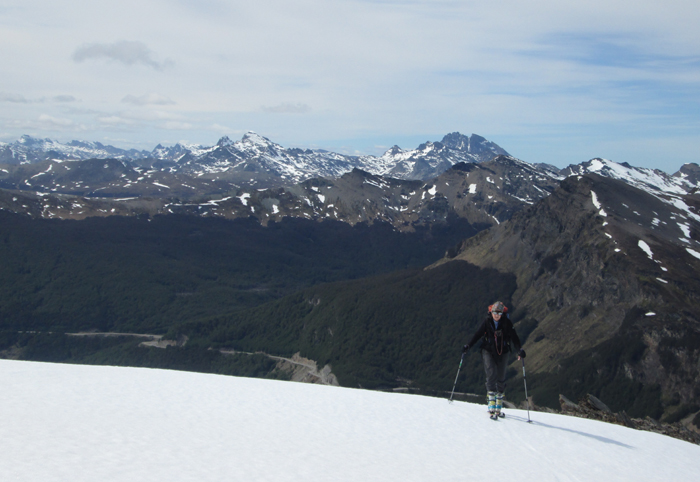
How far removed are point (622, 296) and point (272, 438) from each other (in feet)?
509

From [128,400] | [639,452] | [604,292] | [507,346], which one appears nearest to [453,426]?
[507,346]

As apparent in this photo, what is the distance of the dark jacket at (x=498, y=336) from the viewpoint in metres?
24.5

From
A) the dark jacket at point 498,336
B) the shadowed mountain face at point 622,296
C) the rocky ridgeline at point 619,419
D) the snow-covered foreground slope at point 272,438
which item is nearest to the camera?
the snow-covered foreground slope at point 272,438

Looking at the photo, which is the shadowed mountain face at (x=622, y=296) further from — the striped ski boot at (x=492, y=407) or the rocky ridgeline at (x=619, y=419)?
the striped ski boot at (x=492, y=407)

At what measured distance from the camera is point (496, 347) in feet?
80.6

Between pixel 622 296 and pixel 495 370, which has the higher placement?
pixel 495 370

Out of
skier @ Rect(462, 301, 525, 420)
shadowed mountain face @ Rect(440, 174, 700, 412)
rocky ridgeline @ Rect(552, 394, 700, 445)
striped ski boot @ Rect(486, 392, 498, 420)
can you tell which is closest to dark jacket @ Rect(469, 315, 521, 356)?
skier @ Rect(462, 301, 525, 420)

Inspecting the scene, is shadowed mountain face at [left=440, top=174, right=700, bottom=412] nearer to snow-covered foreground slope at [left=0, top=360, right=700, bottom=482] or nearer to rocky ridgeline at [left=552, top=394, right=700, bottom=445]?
rocky ridgeline at [left=552, top=394, right=700, bottom=445]

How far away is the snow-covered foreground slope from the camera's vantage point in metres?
14.9

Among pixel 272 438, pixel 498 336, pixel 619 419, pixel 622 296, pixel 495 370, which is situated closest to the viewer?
pixel 272 438

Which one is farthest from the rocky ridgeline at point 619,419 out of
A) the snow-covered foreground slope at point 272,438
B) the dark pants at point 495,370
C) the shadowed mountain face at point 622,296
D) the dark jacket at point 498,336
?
the shadowed mountain face at point 622,296

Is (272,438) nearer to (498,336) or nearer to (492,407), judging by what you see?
(492,407)

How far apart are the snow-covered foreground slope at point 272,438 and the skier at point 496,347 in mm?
1184

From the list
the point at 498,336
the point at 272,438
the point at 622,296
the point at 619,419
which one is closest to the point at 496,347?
the point at 498,336
